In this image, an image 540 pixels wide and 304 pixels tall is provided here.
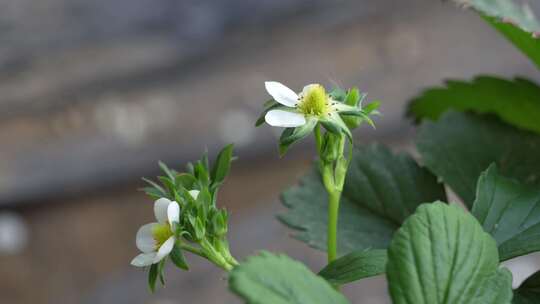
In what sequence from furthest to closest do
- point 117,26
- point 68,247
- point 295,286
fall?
point 117,26 < point 68,247 < point 295,286

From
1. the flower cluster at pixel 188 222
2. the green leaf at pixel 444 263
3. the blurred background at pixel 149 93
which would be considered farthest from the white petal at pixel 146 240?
the blurred background at pixel 149 93

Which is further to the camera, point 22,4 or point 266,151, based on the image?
point 22,4

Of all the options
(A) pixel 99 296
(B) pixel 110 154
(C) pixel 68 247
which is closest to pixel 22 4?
(B) pixel 110 154

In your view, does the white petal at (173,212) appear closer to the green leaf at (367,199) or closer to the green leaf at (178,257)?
the green leaf at (178,257)

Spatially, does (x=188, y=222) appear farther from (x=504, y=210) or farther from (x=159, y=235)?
(x=504, y=210)

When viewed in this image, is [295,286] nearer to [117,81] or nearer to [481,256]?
[481,256]

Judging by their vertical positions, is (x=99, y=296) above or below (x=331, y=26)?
below

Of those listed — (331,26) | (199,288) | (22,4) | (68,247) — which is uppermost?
(331,26)
